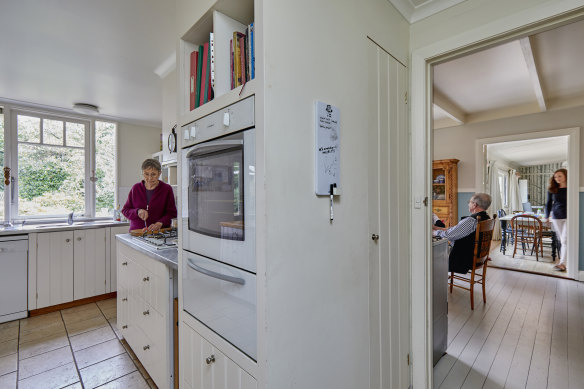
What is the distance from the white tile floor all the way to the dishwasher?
0.13 meters

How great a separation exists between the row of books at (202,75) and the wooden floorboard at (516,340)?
2279 millimetres

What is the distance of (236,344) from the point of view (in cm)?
103

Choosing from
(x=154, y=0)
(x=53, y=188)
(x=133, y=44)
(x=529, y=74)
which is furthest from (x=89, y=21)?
(x=529, y=74)

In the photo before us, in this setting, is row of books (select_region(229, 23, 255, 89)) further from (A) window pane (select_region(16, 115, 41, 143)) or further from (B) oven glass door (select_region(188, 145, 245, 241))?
(A) window pane (select_region(16, 115, 41, 143))

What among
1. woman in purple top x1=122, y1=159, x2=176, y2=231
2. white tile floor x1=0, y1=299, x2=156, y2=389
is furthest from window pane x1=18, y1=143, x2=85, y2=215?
woman in purple top x1=122, y1=159, x2=176, y2=231

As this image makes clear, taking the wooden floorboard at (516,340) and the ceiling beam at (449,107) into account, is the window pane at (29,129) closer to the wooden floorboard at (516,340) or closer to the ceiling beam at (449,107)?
the wooden floorboard at (516,340)

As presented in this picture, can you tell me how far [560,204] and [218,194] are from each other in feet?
17.4

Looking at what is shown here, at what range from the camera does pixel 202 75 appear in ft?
4.16

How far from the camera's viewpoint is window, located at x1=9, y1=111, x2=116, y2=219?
3.48 metres

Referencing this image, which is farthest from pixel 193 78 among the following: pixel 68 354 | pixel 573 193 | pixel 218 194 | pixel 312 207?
pixel 573 193

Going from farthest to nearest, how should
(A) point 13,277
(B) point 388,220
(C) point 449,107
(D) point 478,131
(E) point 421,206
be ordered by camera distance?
1. (D) point 478,131
2. (C) point 449,107
3. (A) point 13,277
4. (E) point 421,206
5. (B) point 388,220

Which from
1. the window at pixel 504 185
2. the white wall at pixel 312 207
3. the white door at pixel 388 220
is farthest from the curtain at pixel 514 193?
the white wall at pixel 312 207

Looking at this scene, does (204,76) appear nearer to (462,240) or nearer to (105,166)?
(462,240)

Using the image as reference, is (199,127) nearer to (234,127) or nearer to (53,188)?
(234,127)
